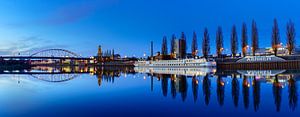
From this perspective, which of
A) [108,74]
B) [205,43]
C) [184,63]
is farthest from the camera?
[184,63]

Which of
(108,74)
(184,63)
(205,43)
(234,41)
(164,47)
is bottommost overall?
(108,74)

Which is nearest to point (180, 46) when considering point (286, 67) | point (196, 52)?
point (196, 52)

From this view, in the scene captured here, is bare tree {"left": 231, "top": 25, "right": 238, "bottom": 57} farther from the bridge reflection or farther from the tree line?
the bridge reflection

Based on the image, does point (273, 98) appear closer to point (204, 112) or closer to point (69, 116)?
point (204, 112)

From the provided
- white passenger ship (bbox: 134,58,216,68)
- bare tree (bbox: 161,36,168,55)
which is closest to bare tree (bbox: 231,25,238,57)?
white passenger ship (bbox: 134,58,216,68)

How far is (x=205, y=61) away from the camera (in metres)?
82.9

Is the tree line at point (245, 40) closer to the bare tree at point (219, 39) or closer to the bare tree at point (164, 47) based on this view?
the bare tree at point (219, 39)

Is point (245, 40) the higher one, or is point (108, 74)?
point (245, 40)

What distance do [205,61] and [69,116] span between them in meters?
71.7

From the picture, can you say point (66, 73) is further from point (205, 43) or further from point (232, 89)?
point (232, 89)

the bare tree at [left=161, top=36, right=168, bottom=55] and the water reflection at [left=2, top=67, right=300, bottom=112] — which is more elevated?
the bare tree at [left=161, top=36, right=168, bottom=55]

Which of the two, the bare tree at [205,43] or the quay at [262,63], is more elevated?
the bare tree at [205,43]

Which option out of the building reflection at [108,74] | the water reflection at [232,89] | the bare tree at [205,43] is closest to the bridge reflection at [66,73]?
the building reflection at [108,74]

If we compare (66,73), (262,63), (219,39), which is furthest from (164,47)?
(262,63)
